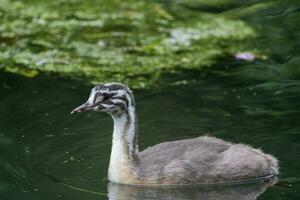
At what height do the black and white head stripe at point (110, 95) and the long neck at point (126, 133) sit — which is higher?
the black and white head stripe at point (110, 95)

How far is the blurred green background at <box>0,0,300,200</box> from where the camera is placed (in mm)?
10258

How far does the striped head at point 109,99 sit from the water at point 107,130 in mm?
711

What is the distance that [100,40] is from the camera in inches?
556

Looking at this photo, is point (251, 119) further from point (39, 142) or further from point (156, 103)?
point (39, 142)

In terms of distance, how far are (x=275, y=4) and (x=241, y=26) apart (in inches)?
38.1

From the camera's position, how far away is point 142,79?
12.6m

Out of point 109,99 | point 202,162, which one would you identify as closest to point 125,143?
point 109,99

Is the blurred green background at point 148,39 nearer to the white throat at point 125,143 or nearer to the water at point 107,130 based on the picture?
the water at point 107,130

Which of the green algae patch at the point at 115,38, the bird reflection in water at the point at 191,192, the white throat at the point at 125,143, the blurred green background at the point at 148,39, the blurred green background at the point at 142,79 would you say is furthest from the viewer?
the green algae patch at the point at 115,38

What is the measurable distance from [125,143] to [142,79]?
9.03 feet

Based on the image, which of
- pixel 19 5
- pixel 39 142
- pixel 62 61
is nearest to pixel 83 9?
pixel 19 5

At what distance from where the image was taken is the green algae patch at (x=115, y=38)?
13.1m

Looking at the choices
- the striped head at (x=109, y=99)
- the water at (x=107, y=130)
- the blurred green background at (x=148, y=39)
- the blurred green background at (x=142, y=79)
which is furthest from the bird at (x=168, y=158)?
Result: the blurred green background at (x=148, y=39)

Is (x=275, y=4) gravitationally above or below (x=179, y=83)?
above
